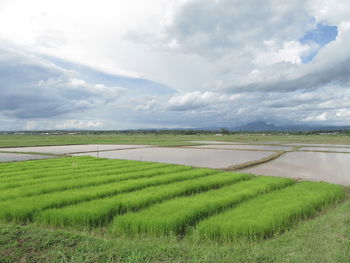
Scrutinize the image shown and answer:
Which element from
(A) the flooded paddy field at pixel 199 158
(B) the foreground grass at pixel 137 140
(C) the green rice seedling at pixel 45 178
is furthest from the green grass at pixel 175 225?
(B) the foreground grass at pixel 137 140

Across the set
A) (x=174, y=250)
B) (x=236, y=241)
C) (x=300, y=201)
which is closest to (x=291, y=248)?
(x=236, y=241)

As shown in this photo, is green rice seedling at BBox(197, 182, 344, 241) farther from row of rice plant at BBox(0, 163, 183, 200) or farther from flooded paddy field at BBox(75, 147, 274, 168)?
flooded paddy field at BBox(75, 147, 274, 168)

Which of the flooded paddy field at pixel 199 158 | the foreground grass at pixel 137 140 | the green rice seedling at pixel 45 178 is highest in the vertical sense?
the foreground grass at pixel 137 140

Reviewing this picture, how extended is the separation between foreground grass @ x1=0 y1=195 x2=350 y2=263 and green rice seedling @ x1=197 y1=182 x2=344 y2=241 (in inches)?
12.0

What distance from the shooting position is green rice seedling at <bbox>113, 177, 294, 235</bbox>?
5.86m

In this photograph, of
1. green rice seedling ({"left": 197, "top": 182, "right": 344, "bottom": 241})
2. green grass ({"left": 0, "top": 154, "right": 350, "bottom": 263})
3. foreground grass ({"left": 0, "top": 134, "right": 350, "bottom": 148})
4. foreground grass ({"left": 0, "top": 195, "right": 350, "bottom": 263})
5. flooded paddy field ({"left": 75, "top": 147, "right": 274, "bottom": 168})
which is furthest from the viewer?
foreground grass ({"left": 0, "top": 134, "right": 350, "bottom": 148})

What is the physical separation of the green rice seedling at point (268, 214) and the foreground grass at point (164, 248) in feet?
1.00

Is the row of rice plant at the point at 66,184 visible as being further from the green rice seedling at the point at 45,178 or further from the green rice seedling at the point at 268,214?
the green rice seedling at the point at 268,214

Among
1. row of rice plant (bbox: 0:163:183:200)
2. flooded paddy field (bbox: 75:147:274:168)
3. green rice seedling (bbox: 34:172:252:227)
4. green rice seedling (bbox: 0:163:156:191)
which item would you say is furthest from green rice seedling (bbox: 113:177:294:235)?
flooded paddy field (bbox: 75:147:274:168)

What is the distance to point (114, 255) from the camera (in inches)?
179

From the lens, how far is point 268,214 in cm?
643

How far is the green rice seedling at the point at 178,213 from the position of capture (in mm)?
5859

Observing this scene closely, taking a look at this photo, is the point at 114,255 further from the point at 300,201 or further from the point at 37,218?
the point at 300,201

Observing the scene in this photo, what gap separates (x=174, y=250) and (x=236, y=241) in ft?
4.60
